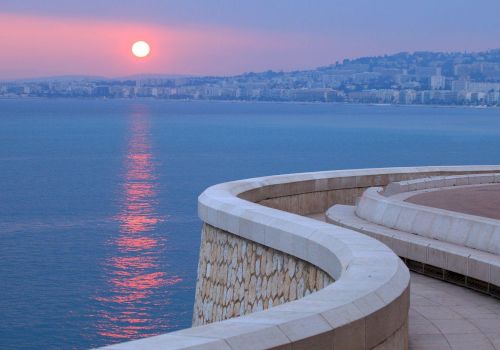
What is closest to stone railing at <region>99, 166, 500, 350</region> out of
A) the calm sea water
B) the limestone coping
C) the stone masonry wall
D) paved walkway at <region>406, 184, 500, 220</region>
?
the stone masonry wall

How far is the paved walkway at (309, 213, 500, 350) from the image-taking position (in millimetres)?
9297

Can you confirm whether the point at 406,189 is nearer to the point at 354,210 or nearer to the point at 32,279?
the point at 354,210

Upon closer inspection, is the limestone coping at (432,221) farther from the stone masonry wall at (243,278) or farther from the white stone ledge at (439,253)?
the stone masonry wall at (243,278)

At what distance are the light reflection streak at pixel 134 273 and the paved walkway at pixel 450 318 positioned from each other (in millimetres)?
18256

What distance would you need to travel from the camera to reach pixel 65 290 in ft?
116

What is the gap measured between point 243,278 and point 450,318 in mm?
2908

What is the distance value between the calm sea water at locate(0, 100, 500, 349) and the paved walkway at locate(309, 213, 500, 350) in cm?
1784

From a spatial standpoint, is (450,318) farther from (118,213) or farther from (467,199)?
(118,213)

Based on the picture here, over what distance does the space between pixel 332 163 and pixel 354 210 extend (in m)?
74.7

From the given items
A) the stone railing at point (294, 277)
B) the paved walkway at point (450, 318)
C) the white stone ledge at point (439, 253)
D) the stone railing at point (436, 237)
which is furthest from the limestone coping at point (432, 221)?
the stone railing at point (294, 277)

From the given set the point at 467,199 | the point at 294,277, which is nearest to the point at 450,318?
the point at 294,277

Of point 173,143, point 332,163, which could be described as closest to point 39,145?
point 173,143

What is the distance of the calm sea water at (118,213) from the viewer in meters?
31.5

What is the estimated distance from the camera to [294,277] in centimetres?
1085
